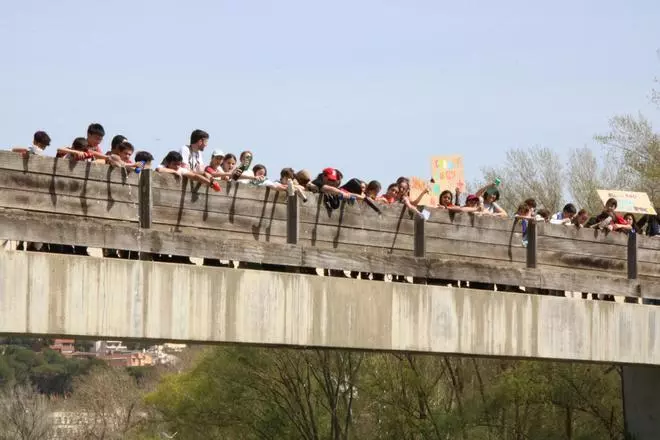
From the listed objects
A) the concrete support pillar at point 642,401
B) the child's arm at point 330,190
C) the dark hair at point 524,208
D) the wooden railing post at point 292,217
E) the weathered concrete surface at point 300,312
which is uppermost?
the child's arm at point 330,190

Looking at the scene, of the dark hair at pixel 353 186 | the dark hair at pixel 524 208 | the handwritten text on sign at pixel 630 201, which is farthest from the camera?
the handwritten text on sign at pixel 630 201

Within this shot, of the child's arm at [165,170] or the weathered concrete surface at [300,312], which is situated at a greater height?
the child's arm at [165,170]

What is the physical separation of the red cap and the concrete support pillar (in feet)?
25.4

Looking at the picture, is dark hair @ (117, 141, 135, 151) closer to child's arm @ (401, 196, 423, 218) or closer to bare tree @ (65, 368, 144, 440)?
child's arm @ (401, 196, 423, 218)

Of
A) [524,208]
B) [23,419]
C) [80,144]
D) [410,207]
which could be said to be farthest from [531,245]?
[23,419]

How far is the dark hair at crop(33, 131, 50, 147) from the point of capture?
18.2 metres

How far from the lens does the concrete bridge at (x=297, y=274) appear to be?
17542mm

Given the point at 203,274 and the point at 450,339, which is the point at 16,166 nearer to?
the point at 203,274

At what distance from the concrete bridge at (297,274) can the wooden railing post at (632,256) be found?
0.07 ft

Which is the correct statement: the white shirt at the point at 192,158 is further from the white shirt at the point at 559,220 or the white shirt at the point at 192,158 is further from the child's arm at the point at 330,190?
the white shirt at the point at 559,220

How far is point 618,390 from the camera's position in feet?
144

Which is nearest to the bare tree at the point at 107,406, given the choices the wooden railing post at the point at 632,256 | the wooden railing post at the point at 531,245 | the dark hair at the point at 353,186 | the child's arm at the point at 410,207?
the wooden railing post at the point at 632,256

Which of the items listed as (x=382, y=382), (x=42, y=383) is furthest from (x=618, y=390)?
(x=42, y=383)

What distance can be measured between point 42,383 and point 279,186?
172 m
